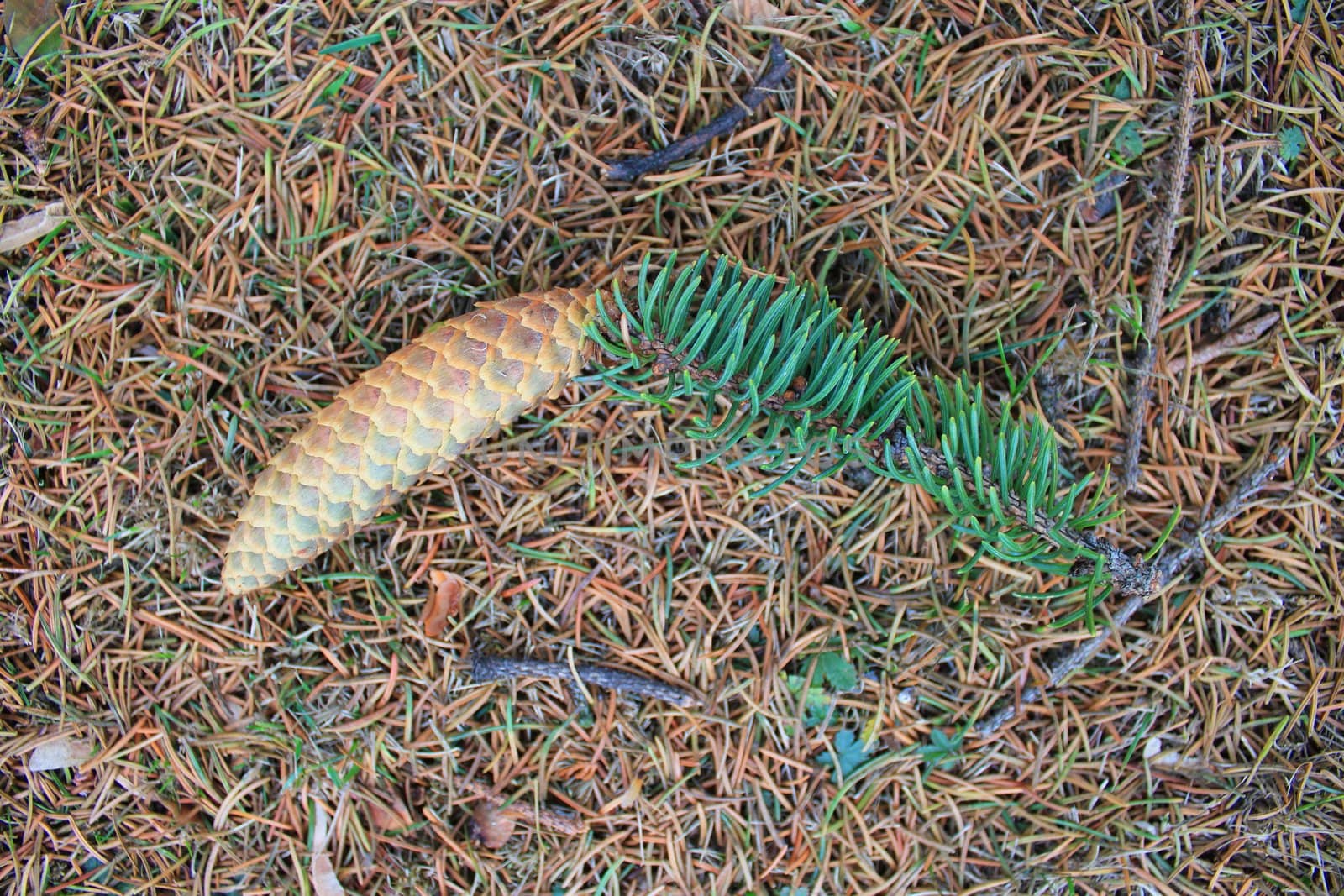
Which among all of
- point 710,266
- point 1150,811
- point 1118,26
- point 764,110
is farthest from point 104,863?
point 1118,26

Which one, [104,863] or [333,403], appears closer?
[333,403]

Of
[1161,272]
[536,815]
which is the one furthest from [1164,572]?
[536,815]

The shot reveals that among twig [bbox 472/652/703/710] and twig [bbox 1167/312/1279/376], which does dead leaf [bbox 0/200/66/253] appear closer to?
twig [bbox 472/652/703/710]

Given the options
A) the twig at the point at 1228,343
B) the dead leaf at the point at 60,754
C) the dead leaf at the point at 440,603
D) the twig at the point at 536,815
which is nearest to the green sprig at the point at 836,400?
the twig at the point at 1228,343

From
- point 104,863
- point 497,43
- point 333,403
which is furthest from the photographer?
point 104,863

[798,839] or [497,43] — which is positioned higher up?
[497,43]

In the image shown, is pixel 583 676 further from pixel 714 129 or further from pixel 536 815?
pixel 714 129

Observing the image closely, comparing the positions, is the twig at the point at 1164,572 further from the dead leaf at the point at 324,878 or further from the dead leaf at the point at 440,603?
the dead leaf at the point at 324,878

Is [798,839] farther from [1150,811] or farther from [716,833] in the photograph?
[1150,811]
